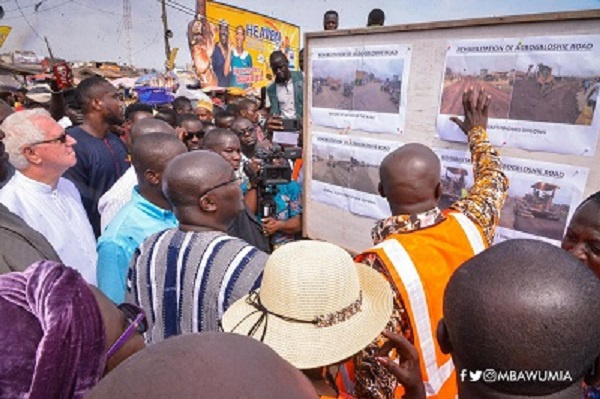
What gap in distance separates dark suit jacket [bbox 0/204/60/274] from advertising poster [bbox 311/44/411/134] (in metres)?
1.94

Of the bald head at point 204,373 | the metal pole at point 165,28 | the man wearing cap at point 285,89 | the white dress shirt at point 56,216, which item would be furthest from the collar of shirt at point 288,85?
the metal pole at point 165,28

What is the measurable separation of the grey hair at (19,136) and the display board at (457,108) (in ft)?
6.11

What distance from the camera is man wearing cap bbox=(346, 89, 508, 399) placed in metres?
1.56

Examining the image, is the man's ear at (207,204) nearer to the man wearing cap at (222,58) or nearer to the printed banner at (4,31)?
the man wearing cap at (222,58)

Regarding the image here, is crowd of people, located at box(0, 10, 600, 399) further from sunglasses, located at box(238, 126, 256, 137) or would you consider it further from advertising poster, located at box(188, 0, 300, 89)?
advertising poster, located at box(188, 0, 300, 89)

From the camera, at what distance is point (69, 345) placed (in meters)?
0.88

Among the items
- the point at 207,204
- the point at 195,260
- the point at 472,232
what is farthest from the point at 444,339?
the point at 207,204

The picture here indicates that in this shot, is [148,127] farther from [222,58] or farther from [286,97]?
[222,58]

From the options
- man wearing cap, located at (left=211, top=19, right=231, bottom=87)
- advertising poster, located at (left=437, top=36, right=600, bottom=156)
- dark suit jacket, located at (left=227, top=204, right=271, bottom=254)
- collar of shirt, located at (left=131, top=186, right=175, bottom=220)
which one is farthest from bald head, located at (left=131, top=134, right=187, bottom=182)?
man wearing cap, located at (left=211, top=19, right=231, bottom=87)

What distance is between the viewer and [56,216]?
2635 millimetres

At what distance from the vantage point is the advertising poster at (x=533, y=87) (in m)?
1.75

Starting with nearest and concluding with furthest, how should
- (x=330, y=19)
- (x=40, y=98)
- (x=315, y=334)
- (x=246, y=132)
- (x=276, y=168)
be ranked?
(x=315, y=334), (x=276, y=168), (x=246, y=132), (x=330, y=19), (x=40, y=98)

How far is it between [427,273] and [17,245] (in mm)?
1748

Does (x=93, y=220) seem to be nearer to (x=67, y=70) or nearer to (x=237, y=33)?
(x=67, y=70)
